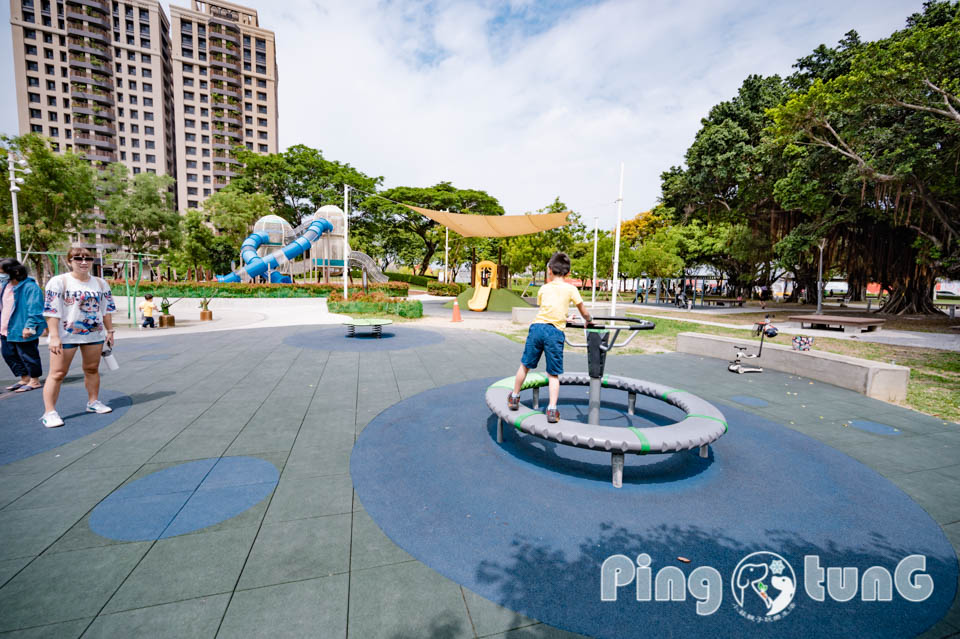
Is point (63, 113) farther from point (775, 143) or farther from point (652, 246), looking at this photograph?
point (775, 143)

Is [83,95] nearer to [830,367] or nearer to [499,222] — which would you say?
[499,222]

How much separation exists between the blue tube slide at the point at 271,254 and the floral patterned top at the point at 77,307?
28.5 meters

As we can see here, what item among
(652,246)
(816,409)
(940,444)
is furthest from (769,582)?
(652,246)

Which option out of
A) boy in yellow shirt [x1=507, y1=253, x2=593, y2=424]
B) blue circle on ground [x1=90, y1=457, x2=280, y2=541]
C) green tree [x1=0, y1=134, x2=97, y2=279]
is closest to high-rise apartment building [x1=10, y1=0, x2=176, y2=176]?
green tree [x1=0, y1=134, x2=97, y2=279]

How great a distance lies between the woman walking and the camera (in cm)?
392

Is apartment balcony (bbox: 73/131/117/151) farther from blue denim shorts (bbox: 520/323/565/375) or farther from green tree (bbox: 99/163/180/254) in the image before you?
blue denim shorts (bbox: 520/323/565/375)

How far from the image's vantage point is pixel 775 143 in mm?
18875

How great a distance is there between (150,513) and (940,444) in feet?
24.9

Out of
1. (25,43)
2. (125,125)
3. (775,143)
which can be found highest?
(25,43)

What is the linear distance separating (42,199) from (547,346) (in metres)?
31.9

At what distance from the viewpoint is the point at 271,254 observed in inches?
Result: 1221

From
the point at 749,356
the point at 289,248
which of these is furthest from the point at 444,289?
the point at 749,356

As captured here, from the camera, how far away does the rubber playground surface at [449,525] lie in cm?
199

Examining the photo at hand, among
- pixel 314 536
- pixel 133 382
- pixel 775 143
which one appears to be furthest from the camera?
pixel 775 143
